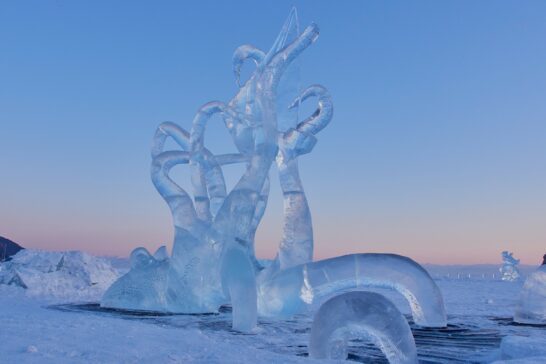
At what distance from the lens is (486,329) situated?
429 inches

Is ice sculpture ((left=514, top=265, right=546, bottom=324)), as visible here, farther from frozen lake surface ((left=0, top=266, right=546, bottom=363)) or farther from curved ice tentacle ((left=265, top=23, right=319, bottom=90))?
curved ice tentacle ((left=265, top=23, right=319, bottom=90))

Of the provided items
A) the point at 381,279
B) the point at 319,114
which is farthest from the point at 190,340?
the point at 319,114

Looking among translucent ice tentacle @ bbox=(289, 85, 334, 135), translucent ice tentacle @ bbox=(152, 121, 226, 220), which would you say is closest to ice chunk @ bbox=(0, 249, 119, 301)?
translucent ice tentacle @ bbox=(152, 121, 226, 220)

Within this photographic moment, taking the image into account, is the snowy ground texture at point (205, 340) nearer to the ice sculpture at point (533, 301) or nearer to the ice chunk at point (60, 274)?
the ice sculpture at point (533, 301)

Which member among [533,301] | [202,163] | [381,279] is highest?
[202,163]

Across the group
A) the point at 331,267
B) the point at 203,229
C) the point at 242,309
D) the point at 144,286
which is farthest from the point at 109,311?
the point at 331,267

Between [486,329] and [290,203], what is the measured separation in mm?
5044

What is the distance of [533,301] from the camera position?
42.2 ft

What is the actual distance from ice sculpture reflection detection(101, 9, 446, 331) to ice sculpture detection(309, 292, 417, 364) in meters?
4.74

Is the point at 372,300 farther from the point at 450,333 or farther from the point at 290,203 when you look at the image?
the point at 290,203

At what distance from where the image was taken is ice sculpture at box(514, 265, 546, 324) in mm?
12680

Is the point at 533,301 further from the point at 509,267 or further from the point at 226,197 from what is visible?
the point at 509,267

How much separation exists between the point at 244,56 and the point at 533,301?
894 centimetres

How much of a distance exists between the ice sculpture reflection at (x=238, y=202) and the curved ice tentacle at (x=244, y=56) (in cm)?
2
